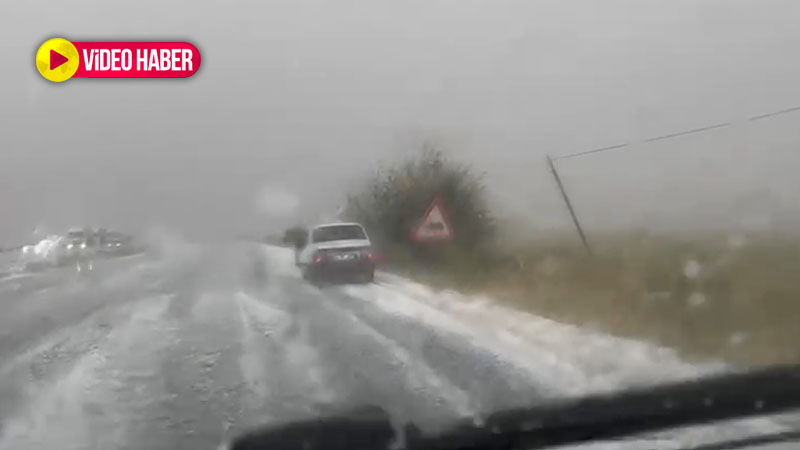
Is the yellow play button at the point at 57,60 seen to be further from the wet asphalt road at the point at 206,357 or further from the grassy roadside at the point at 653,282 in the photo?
the grassy roadside at the point at 653,282

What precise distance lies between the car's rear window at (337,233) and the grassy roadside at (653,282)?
86cm

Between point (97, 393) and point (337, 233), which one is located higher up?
point (337, 233)

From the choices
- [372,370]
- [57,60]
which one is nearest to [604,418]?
[372,370]

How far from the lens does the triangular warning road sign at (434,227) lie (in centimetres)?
694

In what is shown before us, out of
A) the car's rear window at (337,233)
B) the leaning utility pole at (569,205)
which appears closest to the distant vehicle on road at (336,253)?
the car's rear window at (337,233)

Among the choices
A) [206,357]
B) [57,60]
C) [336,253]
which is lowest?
[206,357]

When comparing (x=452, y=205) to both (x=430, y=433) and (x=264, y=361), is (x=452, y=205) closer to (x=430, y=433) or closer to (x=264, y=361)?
(x=264, y=361)

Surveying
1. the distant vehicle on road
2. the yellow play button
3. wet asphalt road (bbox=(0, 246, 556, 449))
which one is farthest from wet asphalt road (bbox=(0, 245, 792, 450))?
the yellow play button

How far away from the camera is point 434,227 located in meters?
7.05

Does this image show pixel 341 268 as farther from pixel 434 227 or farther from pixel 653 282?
pixel 653 282

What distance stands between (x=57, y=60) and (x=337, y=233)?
1.99 m

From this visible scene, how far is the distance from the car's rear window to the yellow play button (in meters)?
1.75

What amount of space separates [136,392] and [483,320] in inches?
123

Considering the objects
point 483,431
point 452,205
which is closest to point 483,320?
point 452,205
